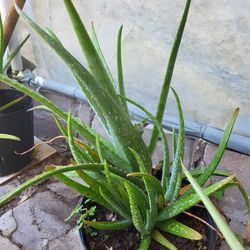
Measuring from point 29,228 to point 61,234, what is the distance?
0.34 feet

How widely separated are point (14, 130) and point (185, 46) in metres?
0.64

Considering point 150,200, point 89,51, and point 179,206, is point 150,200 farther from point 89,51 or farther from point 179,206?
point 89,51

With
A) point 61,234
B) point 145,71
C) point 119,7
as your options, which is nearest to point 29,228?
point 61,234

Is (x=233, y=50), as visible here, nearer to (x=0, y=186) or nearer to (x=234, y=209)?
(x=234, y=209)

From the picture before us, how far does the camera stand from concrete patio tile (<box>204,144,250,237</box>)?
1037 millimetres

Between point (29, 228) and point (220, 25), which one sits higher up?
point (220, 25)

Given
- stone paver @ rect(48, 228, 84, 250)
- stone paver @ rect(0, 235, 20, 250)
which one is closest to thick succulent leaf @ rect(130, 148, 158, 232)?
stone paver @ rect(48, 228, 84, 250)

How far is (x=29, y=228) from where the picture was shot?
3.48 feet

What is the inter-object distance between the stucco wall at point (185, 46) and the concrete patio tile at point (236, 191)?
0.30 feet

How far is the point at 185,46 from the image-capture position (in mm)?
1217

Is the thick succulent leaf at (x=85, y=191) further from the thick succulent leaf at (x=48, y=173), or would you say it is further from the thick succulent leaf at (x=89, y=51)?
the thick succulent leaf at (x=89, y=51)

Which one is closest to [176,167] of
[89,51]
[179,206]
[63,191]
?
[179,206]

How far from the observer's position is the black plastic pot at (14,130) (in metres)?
1.13

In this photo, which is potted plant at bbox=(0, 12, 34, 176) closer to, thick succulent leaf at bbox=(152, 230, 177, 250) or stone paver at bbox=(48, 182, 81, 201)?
stone paver at bbox=(48, 182, 81, 201)
